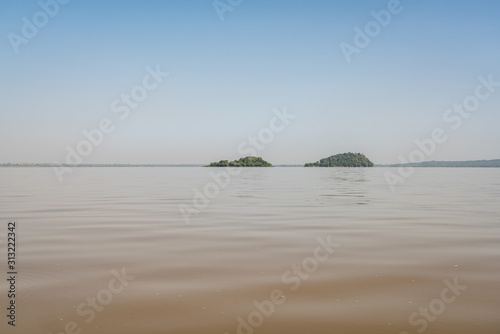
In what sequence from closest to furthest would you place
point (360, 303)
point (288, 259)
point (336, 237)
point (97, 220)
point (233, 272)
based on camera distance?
1. point (360, 303)
2. point (233, 272)
3. point (288, 259)
4. point (336, 237)
5. point (97, 220)

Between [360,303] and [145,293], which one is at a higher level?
[145,293]

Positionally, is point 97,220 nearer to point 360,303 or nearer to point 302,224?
point 302,224

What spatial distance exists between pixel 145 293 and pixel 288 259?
3.37m

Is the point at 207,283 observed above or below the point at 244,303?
above

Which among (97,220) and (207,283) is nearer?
(207,283)

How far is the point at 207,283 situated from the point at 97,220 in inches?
359

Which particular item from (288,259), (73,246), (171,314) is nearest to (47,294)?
(171,314)

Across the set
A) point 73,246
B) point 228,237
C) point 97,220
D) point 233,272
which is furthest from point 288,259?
point 97,220

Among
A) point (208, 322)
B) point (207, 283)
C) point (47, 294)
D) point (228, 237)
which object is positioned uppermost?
point (228, 237)

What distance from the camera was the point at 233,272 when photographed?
7449 mm

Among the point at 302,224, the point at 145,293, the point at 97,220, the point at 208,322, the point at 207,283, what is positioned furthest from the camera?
the point at 97,220

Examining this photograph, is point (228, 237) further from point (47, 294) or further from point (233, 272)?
point (47, 294)

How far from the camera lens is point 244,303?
5.80 metres

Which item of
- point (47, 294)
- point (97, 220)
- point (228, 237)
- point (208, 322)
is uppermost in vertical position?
point (97, 220)
